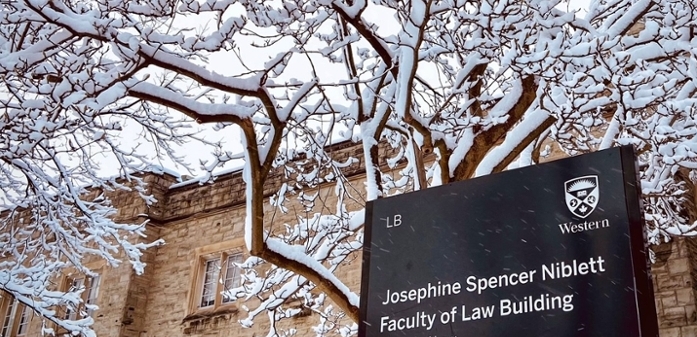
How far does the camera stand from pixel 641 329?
6.76ft

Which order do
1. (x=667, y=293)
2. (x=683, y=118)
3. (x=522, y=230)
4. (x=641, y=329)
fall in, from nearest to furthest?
(x=641, y=329), (x=522, y=230), (x=683, y=118), (x=667, y=293)

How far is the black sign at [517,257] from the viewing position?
2170mm

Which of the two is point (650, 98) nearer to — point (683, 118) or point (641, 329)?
point (683, 118)

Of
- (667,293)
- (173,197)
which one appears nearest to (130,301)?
(173,197)

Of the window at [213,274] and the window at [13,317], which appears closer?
the window at [213,274]

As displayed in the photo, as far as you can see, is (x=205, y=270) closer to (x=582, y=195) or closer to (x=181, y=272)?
(x=181, y=272)

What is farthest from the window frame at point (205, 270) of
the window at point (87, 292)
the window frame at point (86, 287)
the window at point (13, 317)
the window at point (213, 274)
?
the window at point (13, 317)

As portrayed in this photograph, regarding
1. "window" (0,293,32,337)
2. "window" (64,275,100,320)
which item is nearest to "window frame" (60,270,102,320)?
"window" (64,275,100,320)

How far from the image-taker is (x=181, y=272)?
1333 cm

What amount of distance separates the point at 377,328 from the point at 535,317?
0.53 meters

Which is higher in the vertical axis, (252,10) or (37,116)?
(252,10)

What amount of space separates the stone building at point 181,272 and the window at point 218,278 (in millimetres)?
17

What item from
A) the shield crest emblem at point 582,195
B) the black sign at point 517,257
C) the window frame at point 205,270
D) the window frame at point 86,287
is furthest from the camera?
the window frame at point 86,287

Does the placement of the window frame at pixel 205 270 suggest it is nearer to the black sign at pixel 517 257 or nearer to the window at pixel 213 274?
the window at pixel 213 274
